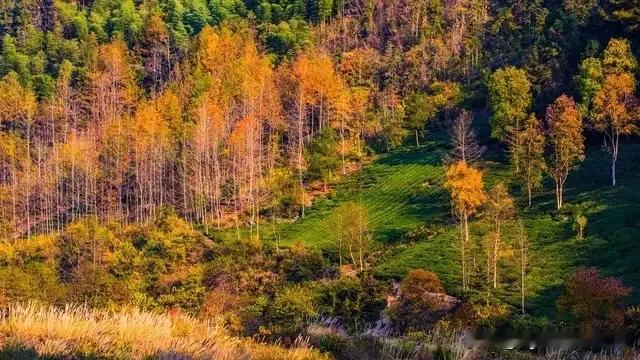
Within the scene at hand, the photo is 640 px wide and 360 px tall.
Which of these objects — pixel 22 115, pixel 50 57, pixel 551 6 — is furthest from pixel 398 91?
pixel 50 57

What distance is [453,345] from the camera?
340 inches

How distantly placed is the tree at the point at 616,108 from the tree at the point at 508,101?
10823mm

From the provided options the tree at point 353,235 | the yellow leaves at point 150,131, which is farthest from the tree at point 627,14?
the yellow leaves at point 150,131

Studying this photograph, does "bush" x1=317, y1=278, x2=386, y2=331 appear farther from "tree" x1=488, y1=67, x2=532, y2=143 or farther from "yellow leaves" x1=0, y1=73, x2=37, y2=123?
"yellow leaves" x1=0, y1=73, x2=37, y2=123

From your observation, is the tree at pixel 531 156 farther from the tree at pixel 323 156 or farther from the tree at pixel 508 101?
the tree at pixel 323 156

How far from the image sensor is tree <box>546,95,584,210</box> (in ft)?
211

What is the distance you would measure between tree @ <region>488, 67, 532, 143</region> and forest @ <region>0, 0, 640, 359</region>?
326mm

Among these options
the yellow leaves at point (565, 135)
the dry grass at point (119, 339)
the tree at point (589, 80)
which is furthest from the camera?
the tree at point (589, 80)

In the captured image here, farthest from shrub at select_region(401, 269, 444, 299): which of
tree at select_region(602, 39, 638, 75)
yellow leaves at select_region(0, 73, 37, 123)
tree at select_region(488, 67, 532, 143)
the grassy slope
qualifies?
yellow leaves at select_region(0, 73, 37, 123)

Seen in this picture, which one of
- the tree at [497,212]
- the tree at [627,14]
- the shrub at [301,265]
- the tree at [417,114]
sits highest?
the tree at [627,14]

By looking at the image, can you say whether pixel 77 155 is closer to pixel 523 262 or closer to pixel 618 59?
pixel 523 262

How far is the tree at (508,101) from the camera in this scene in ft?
266

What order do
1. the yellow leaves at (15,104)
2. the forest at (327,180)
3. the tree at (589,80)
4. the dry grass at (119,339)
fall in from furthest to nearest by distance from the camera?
the yellow leaves at (15,104)
the tree at (589,80)
the forest at (327,180)
the dry grass at (119,339)

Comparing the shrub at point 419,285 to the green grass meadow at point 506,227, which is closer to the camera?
the shrub at point 419,285
